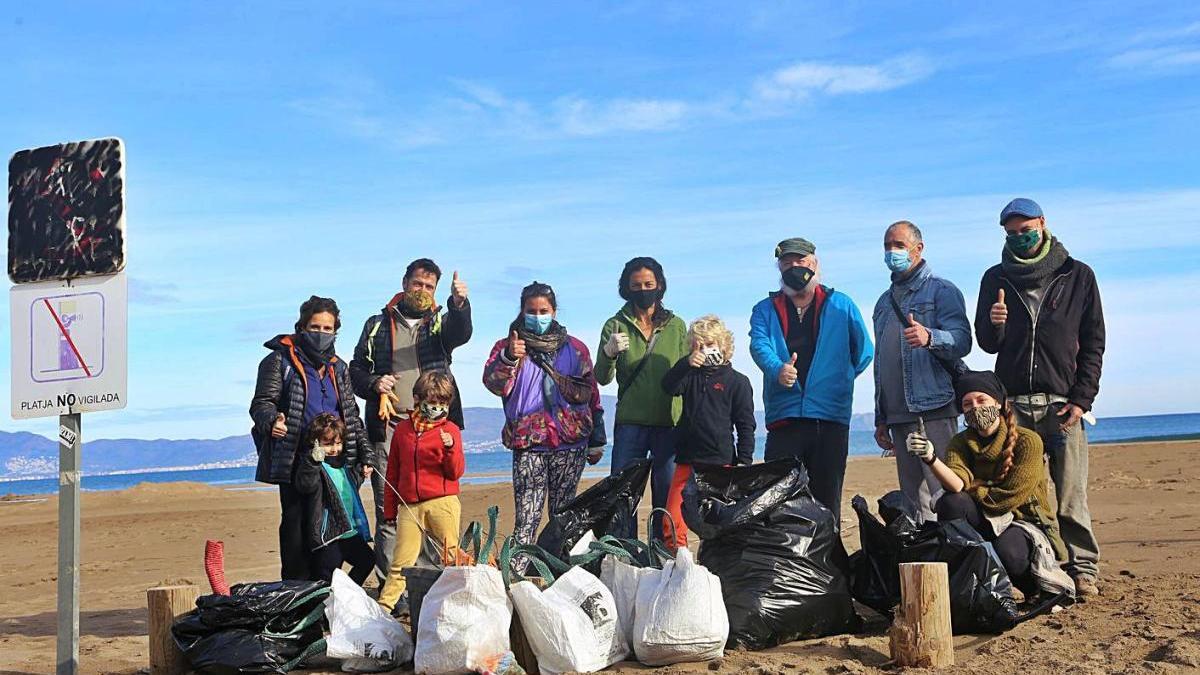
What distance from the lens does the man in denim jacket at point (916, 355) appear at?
6.44 meters

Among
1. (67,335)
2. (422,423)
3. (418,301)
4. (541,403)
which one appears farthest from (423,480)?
(67,335)

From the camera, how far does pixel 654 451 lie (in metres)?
7.01

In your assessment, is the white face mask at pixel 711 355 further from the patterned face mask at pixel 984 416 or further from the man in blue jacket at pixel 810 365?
the patterned face mask at pixel 984 416

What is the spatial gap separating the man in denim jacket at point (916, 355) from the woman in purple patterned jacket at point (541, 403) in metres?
1.76

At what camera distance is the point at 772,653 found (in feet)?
17.2

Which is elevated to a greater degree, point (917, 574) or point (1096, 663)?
point (917, 574)

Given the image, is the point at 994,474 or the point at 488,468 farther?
the point at 488,468

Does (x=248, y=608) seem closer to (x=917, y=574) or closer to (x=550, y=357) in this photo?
(x=550, y=357)

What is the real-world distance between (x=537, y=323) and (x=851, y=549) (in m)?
3.16

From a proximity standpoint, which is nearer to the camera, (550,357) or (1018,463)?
(1018,463)

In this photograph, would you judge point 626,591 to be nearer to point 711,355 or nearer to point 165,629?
point 711,355

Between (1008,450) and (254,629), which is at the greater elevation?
(1008,450)

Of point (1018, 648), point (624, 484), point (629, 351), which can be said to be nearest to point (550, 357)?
point (629, 351)

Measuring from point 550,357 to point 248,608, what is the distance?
2419mm
